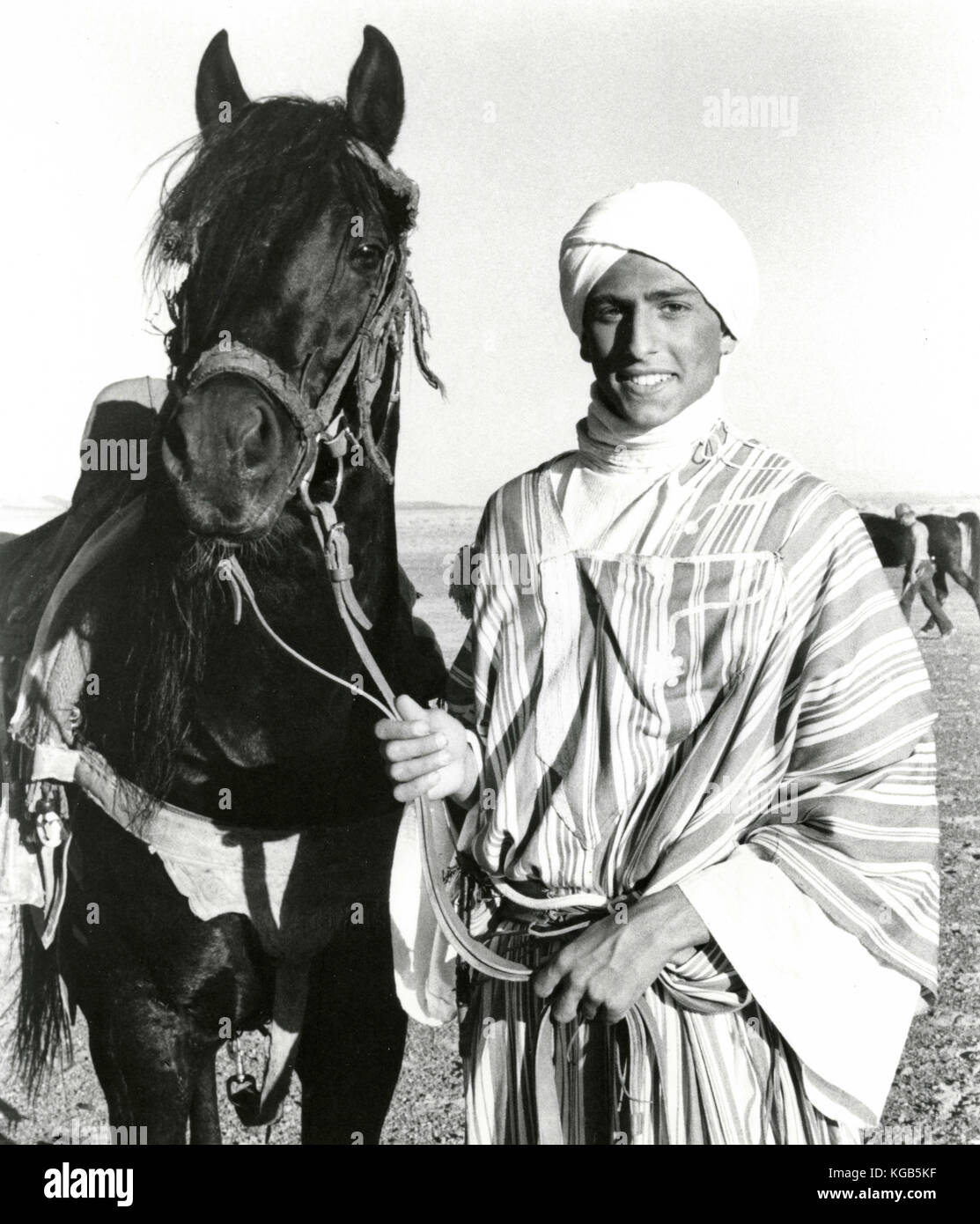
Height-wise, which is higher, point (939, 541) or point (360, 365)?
point (360, 365)

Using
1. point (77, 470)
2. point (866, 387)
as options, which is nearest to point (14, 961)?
point (77, 470)

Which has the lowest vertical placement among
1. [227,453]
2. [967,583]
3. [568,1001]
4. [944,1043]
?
[944,1043]

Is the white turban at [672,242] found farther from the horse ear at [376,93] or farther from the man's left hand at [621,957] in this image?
the man's left hand at [621,957]

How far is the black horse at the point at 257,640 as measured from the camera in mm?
1835

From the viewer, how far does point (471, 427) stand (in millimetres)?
2404

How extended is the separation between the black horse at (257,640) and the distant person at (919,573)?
1.05 m

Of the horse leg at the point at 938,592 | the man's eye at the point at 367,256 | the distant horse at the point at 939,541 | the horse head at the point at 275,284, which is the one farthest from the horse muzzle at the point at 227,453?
the horse leg at the point at 938,592

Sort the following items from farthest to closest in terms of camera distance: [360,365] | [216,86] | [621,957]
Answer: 1. [216,86]
2. [360,365]
3. [621,957]

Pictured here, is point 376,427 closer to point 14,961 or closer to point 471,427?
point 471,427

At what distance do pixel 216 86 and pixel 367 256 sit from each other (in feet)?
1.57

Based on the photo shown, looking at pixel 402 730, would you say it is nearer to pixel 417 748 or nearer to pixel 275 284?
pixel 417 748

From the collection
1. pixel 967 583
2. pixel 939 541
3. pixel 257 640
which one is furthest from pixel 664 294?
pixel 967 583

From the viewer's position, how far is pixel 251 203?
186 cm

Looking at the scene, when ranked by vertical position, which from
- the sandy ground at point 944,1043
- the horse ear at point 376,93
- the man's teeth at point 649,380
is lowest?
the sandy ground at point 944,1043
